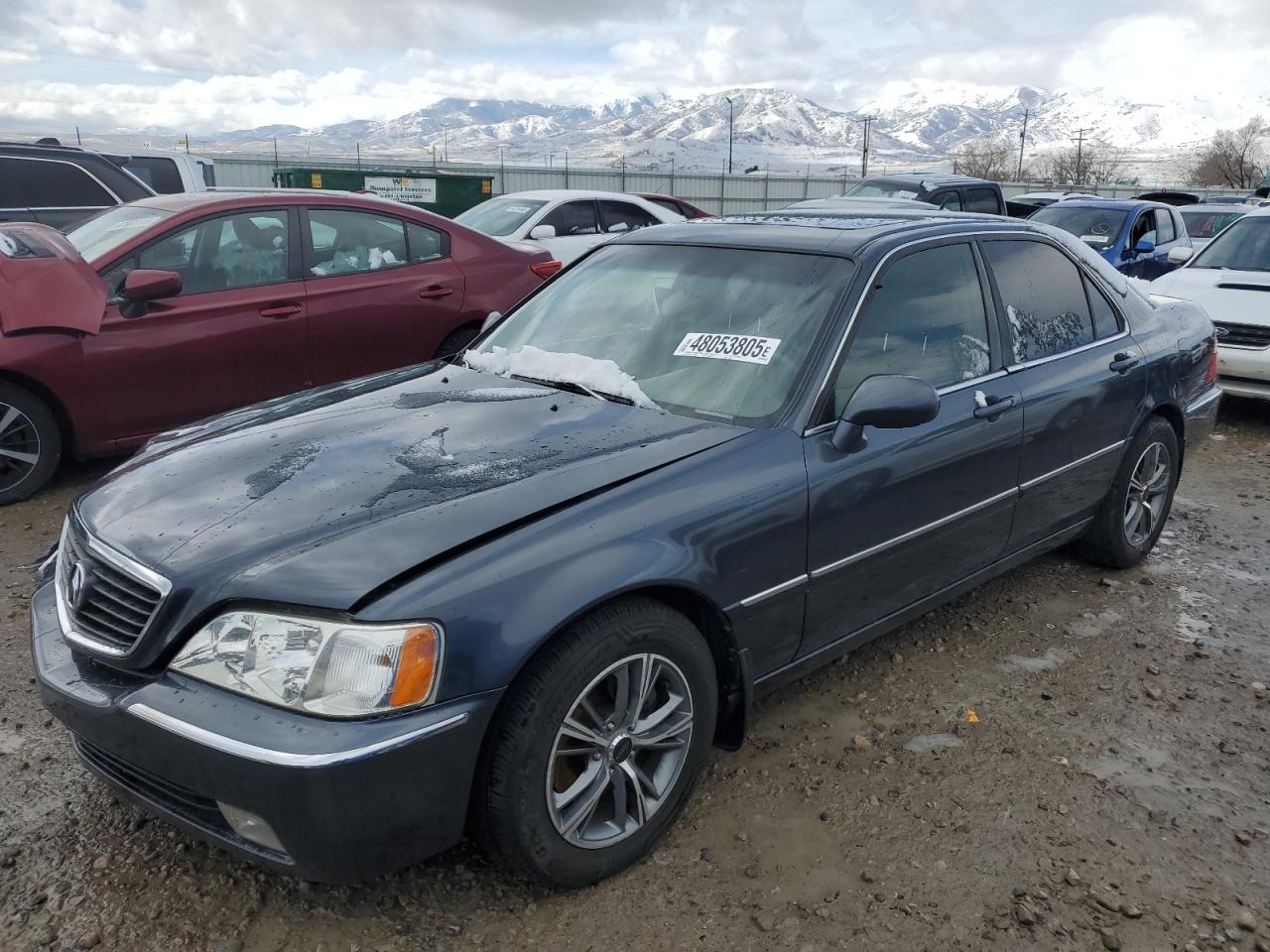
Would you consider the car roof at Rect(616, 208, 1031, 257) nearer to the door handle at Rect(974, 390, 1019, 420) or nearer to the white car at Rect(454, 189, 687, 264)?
the door handle at Rect(974, 390, 1019, 420)

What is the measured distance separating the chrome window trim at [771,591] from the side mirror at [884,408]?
41cm

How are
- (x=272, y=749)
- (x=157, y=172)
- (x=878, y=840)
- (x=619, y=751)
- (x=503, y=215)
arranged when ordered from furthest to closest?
(x=503, y=215) < (x=157, y=172) < (x=878, y=840) < (x=619, y=751) < (x=272, y=749)

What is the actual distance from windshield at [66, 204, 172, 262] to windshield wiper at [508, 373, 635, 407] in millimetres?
3281

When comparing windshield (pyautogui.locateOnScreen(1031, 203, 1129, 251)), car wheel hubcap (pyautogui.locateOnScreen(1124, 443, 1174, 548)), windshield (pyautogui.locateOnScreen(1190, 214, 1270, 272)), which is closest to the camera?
car wheel hubcap (pyautogui.locateOnScreen(1124, 443, 1174, 548))

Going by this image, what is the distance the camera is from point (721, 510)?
264cm

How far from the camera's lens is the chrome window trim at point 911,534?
9.73 feet

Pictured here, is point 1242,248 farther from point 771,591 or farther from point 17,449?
point 17,449

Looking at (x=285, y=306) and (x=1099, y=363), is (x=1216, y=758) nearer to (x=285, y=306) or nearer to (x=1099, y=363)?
(x=1099, y=363)

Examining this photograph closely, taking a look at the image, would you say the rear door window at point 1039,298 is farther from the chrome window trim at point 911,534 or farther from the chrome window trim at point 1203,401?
the chrome window trim at point 1203,401

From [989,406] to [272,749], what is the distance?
257 centimetres

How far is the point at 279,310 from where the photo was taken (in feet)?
18.6

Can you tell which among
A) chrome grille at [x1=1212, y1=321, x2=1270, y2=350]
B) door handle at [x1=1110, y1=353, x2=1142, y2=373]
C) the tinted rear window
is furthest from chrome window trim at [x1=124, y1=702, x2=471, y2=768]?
the tinted rear window

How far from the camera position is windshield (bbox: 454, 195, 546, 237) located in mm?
10039

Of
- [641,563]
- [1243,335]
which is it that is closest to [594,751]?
[641,563]
